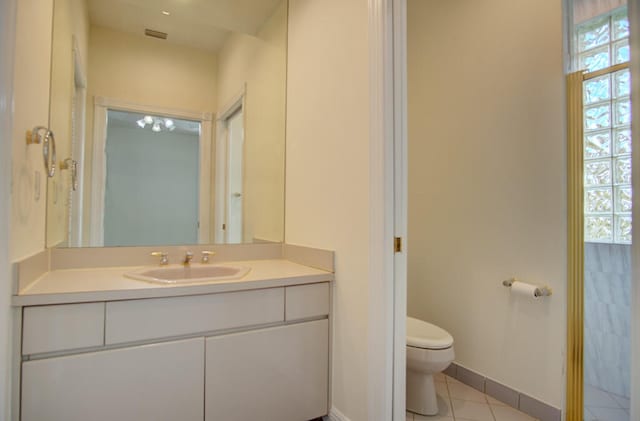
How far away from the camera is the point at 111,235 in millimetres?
1758

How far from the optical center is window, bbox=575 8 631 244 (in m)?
1.49

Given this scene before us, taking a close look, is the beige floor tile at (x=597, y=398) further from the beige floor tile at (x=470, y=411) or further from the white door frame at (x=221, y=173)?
the white door frame at (x=221, y=173)

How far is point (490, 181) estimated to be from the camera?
1.99 metres

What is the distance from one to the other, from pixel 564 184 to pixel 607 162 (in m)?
0.19

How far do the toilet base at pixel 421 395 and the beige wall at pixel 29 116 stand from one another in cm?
186

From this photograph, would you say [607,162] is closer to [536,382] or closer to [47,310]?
[536,382]

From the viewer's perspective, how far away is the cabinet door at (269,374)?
1.39m

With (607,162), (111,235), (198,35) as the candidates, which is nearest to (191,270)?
(111,235)

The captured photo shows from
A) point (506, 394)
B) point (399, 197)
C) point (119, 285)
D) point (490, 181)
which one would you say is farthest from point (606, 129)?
point (119, 285)

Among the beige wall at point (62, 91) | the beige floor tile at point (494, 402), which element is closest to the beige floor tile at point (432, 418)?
the beige floor tile at point (494, 402)

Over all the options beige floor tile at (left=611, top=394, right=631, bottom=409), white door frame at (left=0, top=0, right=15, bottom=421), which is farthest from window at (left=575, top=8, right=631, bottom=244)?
white door frame at (left=0, top=0, right=15, bottom=421)

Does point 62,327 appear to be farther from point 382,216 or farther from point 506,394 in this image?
point 506,394

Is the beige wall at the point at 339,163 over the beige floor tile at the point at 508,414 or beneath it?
over

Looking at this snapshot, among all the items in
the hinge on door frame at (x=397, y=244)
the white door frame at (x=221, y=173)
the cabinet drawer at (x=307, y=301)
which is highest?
the white door frame at (x=221, y=173)
